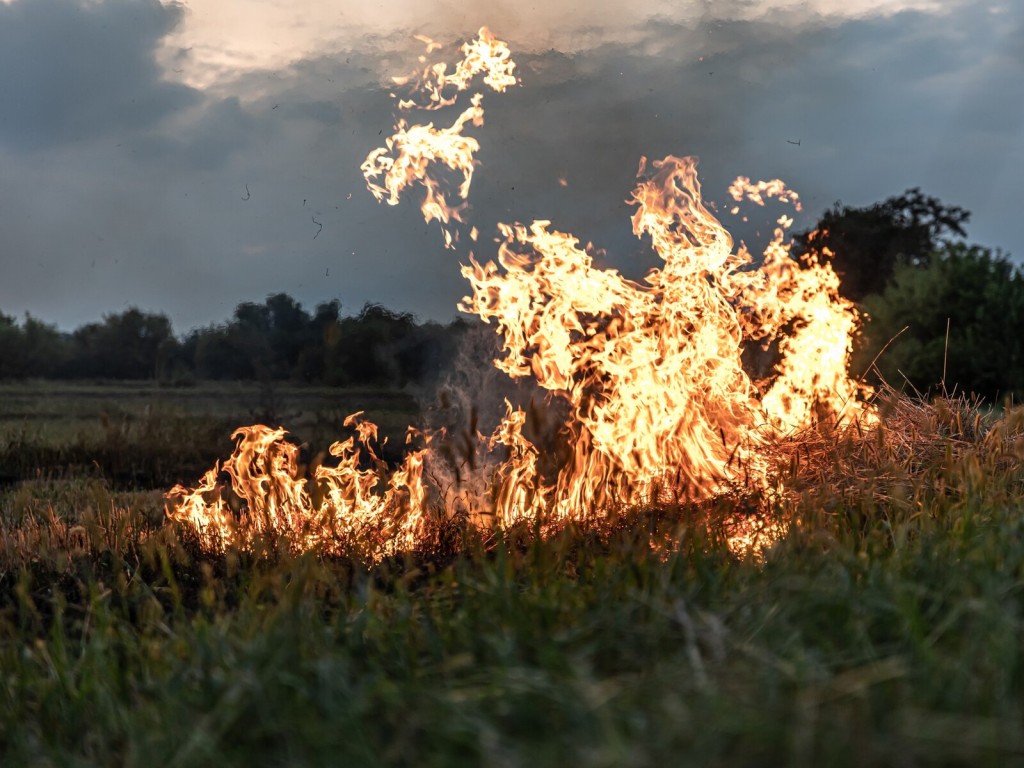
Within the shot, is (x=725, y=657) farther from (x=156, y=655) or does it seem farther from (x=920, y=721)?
(x=156, y=655)

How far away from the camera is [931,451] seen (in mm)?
8375

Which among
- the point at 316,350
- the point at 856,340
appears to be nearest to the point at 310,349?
the point at 316,350

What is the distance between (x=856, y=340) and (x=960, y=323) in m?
2.96

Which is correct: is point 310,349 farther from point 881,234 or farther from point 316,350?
point 881,234

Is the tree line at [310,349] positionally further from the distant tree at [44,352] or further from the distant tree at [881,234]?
the distant tree at [881,234]

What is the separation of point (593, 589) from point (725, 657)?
157 centimetres

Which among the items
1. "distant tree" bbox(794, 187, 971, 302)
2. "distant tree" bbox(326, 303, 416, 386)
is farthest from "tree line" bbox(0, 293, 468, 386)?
"distant tree" bbox(794, 187, 971, 302)

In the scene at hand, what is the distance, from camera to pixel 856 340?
29688 mm

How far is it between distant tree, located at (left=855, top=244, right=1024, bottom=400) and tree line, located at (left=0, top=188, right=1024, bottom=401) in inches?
1.4

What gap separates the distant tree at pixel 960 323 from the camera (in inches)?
1147

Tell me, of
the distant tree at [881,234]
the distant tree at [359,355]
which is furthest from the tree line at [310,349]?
the distant tree at [881,234]

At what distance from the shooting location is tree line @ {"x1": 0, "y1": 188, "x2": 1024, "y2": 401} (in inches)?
873

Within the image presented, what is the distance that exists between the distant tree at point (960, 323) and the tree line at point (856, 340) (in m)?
0.03

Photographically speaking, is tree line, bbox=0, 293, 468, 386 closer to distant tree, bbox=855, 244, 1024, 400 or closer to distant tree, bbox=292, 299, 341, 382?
distant tree, bbox=292, 299, 341, 382
